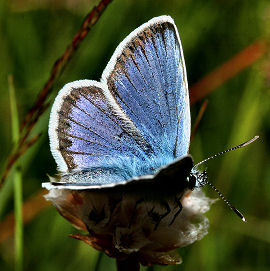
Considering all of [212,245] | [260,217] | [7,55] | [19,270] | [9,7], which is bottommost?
[260,217]

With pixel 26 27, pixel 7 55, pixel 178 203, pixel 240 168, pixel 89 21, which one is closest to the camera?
pixel 178 203

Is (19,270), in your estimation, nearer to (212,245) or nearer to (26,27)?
(212,245)

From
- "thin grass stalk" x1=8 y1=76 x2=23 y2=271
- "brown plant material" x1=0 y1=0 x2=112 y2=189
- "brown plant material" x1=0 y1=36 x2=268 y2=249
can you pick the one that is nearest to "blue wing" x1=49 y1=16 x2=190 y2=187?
"brown plant material" x1=0 y1=0 x2=112 y2=189

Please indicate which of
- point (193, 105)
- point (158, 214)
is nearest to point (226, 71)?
point (193, 105)

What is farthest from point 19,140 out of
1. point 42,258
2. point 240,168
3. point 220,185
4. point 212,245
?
point 240,168

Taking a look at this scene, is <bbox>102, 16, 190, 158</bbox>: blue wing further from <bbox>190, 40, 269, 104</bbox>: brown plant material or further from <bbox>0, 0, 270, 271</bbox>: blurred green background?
<bbox>190, 40, 269, 104</bbox>: brown plant material

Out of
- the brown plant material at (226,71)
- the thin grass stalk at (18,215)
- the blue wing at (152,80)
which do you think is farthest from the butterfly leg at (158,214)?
the brown plant material at (226,71)
